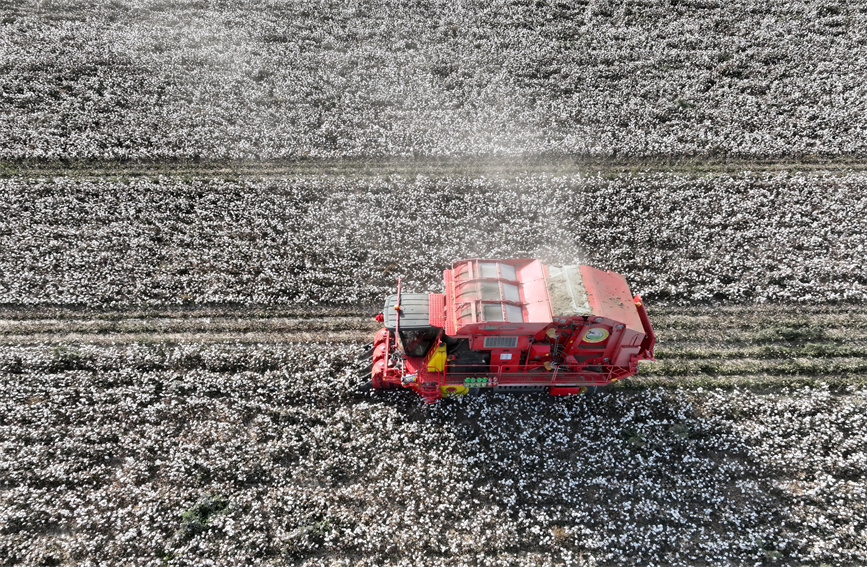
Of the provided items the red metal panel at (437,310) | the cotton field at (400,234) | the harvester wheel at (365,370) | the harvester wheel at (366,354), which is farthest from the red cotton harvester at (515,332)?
the cotton field at (400,234)

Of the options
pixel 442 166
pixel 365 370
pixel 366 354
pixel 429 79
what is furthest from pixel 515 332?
pixel 429 79

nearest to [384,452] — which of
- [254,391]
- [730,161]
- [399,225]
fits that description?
[254,391]

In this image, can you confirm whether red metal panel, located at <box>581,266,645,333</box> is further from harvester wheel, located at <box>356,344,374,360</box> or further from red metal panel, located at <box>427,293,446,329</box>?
harvester wheel, located at <box>356,344,374,360</box>

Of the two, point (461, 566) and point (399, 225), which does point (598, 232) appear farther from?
point (461, 566)

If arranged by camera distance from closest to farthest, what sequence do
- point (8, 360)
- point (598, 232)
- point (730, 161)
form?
point (8, 360) < point (598, 232) < point (730, 161)

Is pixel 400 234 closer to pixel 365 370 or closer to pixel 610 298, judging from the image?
pixel 365 370
